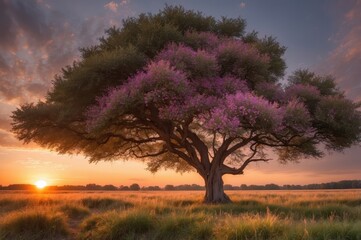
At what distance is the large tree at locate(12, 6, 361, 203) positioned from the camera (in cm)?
1870

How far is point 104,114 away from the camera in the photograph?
63.4 ft

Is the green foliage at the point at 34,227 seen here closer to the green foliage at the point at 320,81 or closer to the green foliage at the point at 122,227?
the green foliage at the point at 122,227

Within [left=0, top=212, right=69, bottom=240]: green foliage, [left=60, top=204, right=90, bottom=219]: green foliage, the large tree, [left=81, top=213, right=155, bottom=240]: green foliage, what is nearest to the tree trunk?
the large tree

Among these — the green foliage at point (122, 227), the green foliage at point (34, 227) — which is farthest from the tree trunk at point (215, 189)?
the green foliage at point (34, 227)

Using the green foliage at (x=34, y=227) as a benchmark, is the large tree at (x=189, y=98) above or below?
above

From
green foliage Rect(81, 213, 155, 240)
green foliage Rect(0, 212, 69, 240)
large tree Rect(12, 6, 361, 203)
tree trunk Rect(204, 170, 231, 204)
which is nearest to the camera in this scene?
green foliage Rect(81, 213, 155, 240)

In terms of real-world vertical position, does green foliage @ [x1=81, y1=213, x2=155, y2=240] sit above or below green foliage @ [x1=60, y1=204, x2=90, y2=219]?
below

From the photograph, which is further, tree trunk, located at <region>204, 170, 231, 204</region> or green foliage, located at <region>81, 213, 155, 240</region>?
tree trunk, located at <region>204, 170, 231, 204</region>

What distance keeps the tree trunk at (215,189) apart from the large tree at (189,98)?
7 centimetres

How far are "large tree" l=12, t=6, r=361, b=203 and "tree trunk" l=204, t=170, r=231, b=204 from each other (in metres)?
0.07

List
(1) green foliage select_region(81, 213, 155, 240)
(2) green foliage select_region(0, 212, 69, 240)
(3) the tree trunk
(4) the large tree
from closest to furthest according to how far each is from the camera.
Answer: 1. (1) green foliage select_region(81, 213, 155, 240)
2. (2) green foliage select_region(0, 212, 69, 240)
3. (4) the large tree
4. (3) the tree trunk

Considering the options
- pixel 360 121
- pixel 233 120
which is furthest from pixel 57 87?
pixel 360 121

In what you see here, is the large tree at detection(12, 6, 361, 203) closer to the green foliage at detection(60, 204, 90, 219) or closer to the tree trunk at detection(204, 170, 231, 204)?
the tree trunk at detection(204, 170, 231, 204)

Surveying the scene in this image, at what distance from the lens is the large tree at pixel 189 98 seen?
18703 millimetres
